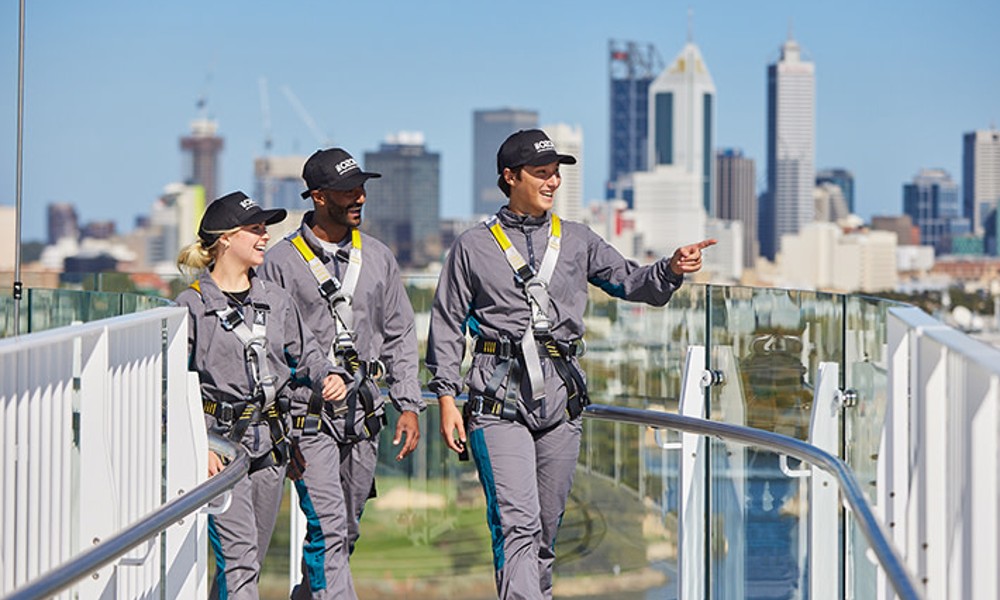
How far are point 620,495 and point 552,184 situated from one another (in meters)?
3.56

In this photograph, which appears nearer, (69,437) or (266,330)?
(69,437)

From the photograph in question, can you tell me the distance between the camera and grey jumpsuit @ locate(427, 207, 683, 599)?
618cm

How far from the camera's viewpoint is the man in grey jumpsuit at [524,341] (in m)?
6.18

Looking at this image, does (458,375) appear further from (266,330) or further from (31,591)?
(31,591)

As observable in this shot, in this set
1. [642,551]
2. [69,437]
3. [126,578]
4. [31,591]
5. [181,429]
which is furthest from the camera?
[642,551]

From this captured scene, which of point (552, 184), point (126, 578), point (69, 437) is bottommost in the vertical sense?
point (126, 578)

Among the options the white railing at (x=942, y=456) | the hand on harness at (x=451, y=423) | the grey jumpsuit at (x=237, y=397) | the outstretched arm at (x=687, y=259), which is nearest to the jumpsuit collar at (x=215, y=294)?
the grey jumpsuit at (x=237, y=397)

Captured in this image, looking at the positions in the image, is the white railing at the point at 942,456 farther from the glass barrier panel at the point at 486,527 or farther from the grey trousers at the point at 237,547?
the glass barrier panel at the point at 486,527

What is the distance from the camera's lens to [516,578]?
241 inches

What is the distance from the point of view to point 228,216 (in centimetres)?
611

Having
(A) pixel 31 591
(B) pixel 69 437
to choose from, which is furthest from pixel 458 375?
(A) pixel 31 591

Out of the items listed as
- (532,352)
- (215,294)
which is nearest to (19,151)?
(215,294)

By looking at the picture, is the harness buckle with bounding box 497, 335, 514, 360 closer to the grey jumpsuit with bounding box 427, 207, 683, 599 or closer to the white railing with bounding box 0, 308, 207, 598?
the grey jumpsuit with bounding box 427, 207, 683, 599

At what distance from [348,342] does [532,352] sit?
0.66 metres
